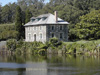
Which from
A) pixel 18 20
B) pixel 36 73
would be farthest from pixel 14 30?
pixel 36 73

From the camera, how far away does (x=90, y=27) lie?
6925 cm

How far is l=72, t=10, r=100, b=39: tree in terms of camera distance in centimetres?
6831

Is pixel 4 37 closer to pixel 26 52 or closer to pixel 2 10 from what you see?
pixel 26 52

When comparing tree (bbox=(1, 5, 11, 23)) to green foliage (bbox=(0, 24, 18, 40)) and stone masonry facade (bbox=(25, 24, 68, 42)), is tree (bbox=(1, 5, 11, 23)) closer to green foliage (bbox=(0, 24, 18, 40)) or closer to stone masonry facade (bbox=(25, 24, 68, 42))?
green foliage (bbox=(0, 24, 18, 40))

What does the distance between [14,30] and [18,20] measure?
4207 mm

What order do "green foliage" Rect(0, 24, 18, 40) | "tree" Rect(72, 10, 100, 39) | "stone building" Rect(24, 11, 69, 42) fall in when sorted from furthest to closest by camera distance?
"green foliage" Rect(0, 24, 18, 40) < "stone building" Rect(24, 11, 69, 42) < "tree" Rect(72, 10, 100, 39)

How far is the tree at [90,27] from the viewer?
68.3 metres

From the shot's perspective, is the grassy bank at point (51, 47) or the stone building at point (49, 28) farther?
the stone building at point (49, 28)

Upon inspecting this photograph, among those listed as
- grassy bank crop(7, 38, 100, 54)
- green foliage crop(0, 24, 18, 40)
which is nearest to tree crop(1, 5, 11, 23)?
green foliage crop(0, 24, 18, 40)

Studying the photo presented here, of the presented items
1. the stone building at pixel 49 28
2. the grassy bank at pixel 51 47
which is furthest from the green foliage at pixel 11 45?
the stone building at pixel 49 28

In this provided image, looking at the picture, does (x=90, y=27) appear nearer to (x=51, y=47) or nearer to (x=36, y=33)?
(x=36, y=33)

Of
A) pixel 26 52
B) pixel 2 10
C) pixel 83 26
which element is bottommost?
pixel 26 52

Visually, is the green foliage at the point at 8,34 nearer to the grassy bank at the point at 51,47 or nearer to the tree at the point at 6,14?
the grassy bank at the point at 51,47

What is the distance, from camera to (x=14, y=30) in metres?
79.5
